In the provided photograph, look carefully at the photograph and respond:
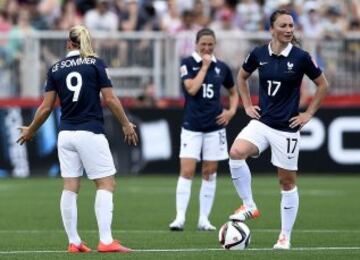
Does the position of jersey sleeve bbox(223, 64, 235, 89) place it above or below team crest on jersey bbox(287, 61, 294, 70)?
below

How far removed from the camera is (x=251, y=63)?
13.9 m

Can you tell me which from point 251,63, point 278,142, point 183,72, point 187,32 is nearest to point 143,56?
point 187,32

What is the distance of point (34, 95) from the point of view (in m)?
26.0

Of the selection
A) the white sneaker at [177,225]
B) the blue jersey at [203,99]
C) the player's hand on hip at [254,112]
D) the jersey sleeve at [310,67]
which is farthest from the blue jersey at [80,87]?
the blue jersey at [203,99]

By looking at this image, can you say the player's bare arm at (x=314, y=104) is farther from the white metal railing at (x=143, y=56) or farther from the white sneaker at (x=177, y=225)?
the white metal railing at (x=143, y=56)

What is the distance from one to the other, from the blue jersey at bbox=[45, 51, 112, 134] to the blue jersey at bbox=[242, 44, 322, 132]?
6.38 feet

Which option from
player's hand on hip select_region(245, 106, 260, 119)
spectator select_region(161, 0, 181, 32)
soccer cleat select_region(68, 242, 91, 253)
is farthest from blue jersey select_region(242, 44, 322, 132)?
spectator select_region(161, 0, 181, 32)

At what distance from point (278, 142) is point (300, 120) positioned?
1.21 feet

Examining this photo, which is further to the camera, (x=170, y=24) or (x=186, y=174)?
(x=170, y=24)

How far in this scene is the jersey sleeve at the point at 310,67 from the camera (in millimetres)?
13328

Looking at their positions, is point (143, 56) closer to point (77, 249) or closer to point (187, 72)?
point (187, 72)

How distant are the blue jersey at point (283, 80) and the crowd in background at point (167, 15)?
13067 millimetres

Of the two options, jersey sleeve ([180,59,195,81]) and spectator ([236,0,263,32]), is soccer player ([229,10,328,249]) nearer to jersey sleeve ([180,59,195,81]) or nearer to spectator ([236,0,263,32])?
jersey sleeve ([180,59,195,81])

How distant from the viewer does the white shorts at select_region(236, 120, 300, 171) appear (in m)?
13.3
